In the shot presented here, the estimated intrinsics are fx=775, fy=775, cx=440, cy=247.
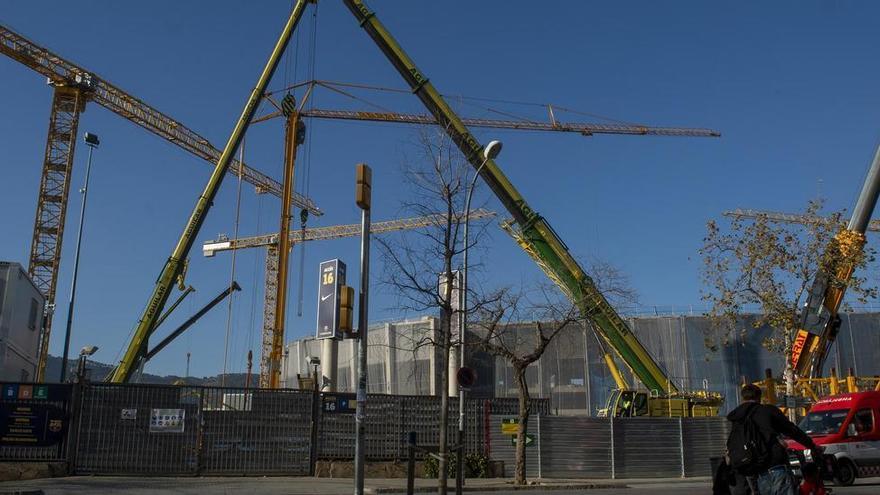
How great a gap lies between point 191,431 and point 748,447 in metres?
15.0

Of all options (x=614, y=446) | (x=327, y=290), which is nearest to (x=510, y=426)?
(x=614, y=446)

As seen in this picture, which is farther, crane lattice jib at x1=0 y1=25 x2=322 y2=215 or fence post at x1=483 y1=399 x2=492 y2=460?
crane lattice jib at x1=0 y1=25 x2=322 y2=215

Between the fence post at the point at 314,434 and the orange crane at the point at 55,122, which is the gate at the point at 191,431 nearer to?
the fence post at the point at 314,434

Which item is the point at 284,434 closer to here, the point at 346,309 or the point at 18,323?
the point at 346,309

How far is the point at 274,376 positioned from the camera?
37969 mm

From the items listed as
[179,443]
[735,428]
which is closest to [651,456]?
[179,443]

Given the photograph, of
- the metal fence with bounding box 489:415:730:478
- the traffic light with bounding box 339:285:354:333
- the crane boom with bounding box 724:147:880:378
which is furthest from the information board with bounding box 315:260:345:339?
the crane boom with bounding box 724:147:880:378

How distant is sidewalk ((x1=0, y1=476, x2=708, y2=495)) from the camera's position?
48.4 ft

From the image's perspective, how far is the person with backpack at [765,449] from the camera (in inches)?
235

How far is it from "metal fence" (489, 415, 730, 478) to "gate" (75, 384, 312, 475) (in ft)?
18.4

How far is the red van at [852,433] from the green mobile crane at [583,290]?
11282mm

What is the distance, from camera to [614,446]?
21094 mm

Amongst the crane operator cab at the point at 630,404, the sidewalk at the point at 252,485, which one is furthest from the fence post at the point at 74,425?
the crane operator cab at the point at 630,404

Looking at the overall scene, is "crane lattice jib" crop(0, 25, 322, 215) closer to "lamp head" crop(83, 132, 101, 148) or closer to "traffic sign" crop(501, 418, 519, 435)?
"lamp head" crop(83, 132, 101, 148)
